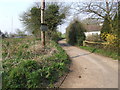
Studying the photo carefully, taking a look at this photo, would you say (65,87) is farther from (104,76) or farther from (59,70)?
(104,76)

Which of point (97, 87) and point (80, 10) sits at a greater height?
point (80, 10)

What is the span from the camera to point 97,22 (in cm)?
1168

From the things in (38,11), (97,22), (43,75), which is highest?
(38,11)

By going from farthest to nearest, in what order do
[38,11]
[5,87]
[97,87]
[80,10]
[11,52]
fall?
[38,11] < [80,10] < [11,52] < [97,87] < [5,87]

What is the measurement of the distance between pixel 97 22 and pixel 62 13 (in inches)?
258

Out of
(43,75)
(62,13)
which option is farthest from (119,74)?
(62,13)

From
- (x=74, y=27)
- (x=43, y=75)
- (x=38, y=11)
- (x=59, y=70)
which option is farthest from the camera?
(x=74, y=27)

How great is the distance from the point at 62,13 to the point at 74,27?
355 centimetres

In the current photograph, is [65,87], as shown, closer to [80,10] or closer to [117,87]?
[117,87]

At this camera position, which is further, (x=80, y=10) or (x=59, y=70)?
(x=80, y=10)

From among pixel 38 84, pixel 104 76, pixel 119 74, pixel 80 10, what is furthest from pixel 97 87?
pixel 80 10

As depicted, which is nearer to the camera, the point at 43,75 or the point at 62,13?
the point at 43,75

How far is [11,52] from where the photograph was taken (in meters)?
6.21

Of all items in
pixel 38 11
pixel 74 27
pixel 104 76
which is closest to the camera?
pixel 104 76
